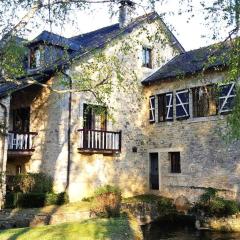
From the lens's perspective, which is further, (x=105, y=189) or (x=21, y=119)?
(x=21, y=119)

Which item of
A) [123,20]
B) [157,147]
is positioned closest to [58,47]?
[123,20]

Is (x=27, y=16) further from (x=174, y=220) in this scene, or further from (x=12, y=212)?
(x=174, y=220)

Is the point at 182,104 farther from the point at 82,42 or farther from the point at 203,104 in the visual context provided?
the point at 82,42

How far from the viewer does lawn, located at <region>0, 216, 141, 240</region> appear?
8959 millimetres

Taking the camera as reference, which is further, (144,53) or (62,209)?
(144,53)

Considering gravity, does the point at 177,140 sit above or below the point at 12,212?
above

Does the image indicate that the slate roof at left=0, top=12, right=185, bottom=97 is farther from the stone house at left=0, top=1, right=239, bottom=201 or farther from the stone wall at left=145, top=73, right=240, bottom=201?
the stone wall at left=145, top=73, right=240, bottom=201

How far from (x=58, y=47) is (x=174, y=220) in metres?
9.38

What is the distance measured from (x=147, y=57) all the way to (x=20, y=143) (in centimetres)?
825

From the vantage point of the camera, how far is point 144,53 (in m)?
20.4

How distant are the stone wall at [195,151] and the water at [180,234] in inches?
91.4

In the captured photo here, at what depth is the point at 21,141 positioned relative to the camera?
16797 millimetres

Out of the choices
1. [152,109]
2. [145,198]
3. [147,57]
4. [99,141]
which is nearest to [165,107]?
[152,109]

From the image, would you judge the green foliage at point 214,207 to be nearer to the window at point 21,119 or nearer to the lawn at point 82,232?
the lawn at point 82,232
